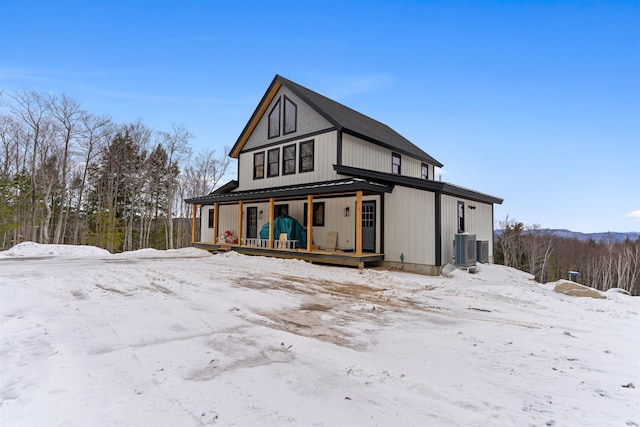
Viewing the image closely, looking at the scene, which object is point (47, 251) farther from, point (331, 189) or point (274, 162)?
point (331, 189)

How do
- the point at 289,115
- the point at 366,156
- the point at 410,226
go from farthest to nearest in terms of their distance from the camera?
the point at 289,115, the point at 366,156, the point at 410,226

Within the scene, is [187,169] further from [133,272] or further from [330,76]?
[133,272]

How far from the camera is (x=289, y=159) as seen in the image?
15.0 m

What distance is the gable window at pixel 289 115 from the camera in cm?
1484

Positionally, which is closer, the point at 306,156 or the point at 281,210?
the point at 306,156

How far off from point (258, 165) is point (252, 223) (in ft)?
10.9

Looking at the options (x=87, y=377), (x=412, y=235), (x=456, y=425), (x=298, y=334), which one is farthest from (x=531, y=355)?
(x=412, y=235)

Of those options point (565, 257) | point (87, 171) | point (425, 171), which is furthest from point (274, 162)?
point (565, 257)

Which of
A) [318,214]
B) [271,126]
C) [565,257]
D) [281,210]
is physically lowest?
[565,257]

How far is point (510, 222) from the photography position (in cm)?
3822

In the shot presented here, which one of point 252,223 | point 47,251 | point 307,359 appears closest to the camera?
point 307,359

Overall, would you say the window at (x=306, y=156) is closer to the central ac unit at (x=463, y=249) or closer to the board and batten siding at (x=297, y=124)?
the board and batten siding at (x=297, y=124)

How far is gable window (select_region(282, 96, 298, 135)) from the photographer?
14.8 metres

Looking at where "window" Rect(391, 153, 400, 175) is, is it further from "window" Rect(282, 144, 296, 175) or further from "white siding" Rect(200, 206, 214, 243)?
"white siding" Rect(200, 206, 214, 243)
